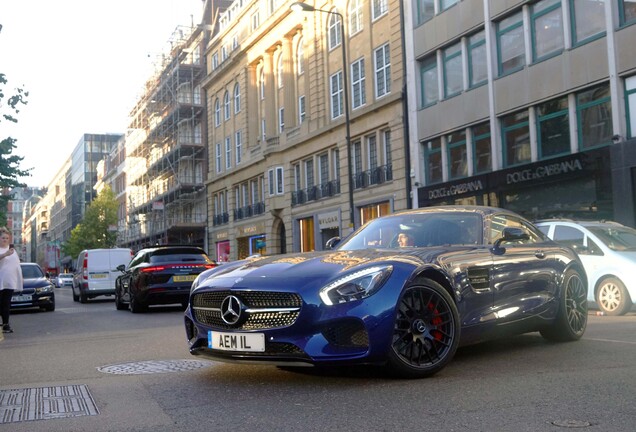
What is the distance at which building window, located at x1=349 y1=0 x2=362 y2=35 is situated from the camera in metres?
36.4

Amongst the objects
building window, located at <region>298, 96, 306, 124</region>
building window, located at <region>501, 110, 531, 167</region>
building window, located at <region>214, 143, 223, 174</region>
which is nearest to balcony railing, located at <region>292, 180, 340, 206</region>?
building window, located at <region>298, 96, 306, 124</region>

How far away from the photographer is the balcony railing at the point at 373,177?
109 feet

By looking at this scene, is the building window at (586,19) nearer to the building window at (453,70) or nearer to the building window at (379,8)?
the building window at (453,70)

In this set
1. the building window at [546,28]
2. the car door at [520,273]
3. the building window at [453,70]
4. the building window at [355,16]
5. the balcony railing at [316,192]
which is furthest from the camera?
the balcony railing at [316,192]

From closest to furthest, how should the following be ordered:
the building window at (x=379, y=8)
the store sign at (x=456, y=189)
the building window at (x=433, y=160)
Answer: the store sign at (x=456, y=189) < the building window at (x=433, y=160) < the building window at (x=379, y=8)

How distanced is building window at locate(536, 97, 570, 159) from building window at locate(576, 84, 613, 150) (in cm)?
56

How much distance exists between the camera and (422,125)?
30875mm

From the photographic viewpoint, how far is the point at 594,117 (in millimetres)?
22453

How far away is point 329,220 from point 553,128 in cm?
1566

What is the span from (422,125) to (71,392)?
86.2 feet

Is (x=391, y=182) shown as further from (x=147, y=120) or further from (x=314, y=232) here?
(x=147, y=120)

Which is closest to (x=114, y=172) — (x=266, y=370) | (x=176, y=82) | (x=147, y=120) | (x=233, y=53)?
(x=147, y=120)

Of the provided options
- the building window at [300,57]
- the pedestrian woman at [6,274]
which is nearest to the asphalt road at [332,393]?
the pedestrian woman at [6,274]

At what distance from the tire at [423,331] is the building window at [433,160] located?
81.0 ft
